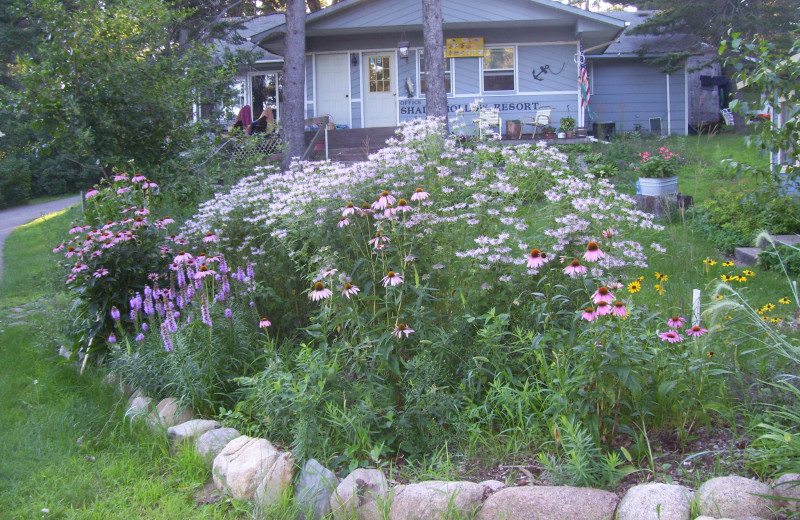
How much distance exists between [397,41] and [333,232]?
1485cm

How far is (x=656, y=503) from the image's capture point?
2.59 meters

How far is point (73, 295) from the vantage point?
519 centimetres

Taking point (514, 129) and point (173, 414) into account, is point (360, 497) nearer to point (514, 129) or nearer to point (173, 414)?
point (173, 414)

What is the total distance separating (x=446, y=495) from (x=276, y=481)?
850 mm

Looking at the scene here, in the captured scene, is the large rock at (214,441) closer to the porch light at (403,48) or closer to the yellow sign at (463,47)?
the porch light at (403,48)

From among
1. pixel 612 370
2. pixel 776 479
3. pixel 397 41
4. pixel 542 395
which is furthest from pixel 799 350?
pixel 397 41

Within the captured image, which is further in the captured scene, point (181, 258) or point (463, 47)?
point (463, 47)

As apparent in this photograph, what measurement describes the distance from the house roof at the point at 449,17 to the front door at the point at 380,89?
107cm

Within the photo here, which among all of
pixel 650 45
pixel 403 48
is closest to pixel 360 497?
pixel 403 48

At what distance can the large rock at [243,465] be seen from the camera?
3232mm

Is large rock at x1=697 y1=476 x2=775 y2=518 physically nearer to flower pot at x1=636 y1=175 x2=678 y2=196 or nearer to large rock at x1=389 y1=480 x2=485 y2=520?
large rock at x1=389 y1=480 x2=485 y2=520

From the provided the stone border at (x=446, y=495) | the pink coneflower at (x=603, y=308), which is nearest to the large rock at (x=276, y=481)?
the stone border at (x=446, y=495)

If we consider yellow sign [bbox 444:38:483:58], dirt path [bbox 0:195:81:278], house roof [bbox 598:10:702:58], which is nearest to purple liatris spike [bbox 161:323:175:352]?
dirt path [bbox 0:195:81:278]

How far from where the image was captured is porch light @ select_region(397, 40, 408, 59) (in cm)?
1697
